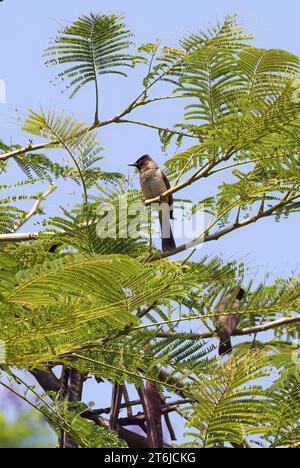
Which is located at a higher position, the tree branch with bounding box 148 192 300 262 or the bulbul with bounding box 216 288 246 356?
the tree branch with bounding box 148 192 300 262

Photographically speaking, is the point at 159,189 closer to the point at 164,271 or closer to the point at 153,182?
the point at 153,182

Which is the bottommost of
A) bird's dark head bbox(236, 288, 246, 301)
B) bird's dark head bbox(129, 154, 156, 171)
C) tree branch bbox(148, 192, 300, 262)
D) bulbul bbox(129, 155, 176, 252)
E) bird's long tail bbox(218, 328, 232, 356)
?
bird's long tail bbox(218, 328, 232, 356)

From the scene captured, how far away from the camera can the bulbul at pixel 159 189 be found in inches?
310

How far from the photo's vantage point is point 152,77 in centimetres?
728

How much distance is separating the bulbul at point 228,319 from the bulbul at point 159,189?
0.78 metres

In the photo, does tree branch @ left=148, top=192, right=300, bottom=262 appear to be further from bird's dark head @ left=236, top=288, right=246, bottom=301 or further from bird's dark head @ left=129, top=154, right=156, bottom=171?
bird's dark head @ left=129, top=154, right=156, bottom=171

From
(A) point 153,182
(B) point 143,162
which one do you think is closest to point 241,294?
(A) point 153,182

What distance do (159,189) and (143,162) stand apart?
74.3 inches

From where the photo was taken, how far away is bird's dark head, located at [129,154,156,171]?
10852 millimetres

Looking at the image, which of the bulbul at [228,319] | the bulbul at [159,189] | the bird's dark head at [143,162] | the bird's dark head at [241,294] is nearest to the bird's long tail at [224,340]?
the bulbul at [228,319]

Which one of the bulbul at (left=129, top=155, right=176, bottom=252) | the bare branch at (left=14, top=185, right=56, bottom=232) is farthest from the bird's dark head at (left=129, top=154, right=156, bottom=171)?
the bare branch at (left=14, top=185, right=56, bottom=232)

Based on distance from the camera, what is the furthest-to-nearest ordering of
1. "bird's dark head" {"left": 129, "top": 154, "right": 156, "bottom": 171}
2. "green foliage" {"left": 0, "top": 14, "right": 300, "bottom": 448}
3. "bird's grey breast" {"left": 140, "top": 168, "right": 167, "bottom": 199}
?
"bird's dark head" {"left": 129, "top": 154, "right": 156, "bottom": 171} < "bird's grey breast" {"left": 140, "top": 168, "right": 167, "bottom": 199} < "green foliage" {"left": 0, "top": 14, "right": 300, "bottom": 448}

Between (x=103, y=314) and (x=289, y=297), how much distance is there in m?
1.57

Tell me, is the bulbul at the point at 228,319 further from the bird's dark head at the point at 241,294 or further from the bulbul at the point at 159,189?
the bulbul at the point at 159,189
